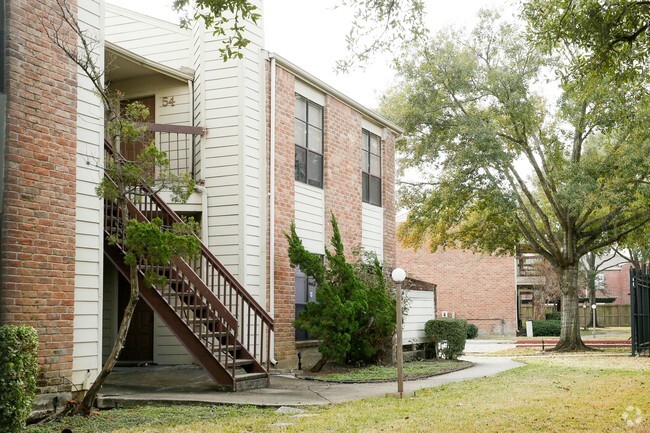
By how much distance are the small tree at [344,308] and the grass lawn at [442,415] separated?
8.67 feet

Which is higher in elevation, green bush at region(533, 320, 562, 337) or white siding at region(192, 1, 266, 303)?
white siding at region(192, 1, 266, 303)

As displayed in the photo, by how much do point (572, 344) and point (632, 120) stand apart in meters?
9.67

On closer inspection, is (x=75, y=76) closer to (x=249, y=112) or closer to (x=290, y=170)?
(x=249, y=112)

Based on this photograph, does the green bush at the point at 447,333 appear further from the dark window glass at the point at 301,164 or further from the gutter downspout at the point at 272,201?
the gutter downspout at the point at 272,201

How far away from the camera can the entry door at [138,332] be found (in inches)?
596

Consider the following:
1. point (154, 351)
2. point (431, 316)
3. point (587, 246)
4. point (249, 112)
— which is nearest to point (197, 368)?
point (154, 351)

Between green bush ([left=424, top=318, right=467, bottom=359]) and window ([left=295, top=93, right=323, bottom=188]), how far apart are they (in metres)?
4.95

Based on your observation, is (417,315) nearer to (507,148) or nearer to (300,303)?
(300,303)

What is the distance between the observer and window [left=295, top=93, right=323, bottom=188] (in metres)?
16.1

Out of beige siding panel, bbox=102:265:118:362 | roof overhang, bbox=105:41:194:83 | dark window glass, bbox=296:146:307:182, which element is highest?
roof overhang, bbox=105:41:194:83

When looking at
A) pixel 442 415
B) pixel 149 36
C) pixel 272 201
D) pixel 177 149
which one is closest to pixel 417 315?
pixel 272 201

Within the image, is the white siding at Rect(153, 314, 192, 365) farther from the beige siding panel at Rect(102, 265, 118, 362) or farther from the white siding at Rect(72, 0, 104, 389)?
the white siding at Rect(72, 0, 104, 389)

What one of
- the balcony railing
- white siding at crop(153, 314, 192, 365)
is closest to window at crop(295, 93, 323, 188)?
the balcony railing

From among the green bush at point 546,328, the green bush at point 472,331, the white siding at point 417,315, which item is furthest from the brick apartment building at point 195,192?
the green bush at point 546,328
